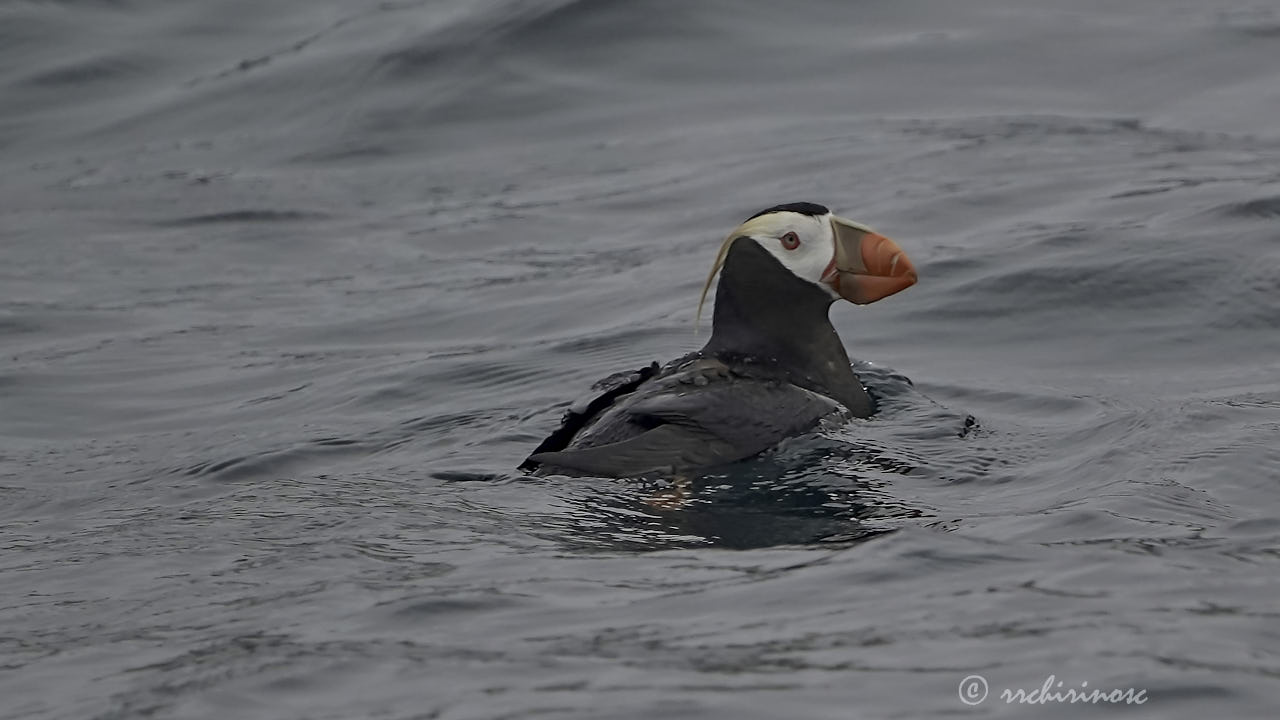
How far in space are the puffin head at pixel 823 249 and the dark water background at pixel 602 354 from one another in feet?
1.72

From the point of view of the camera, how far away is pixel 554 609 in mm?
4426

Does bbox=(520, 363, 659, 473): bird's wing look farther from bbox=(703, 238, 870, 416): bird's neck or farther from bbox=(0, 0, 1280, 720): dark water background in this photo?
bbox=(703, 238, 870, 416): bird's neck

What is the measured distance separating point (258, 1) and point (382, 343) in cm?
786

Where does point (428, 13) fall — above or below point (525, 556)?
above

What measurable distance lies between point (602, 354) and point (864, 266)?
6.95ft

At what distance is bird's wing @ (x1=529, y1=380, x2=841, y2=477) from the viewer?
573 centimetres

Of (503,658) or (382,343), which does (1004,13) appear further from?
(503,658)

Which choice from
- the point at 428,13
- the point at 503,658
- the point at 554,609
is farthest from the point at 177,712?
the point at 428,13

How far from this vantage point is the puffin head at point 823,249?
659cm

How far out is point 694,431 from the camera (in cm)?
585

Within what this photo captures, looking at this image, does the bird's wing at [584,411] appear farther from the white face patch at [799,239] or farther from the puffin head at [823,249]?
the white face patch at [799,239]

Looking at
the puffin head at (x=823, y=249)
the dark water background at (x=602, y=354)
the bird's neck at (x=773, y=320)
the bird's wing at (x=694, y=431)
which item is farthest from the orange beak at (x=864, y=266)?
the bird's wing at (x=694, y=431)

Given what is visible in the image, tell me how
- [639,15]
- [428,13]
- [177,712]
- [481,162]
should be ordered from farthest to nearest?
[428,13] → [639,15] → [481,162] → [177,712]

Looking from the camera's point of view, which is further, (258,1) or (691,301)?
(258,1)
